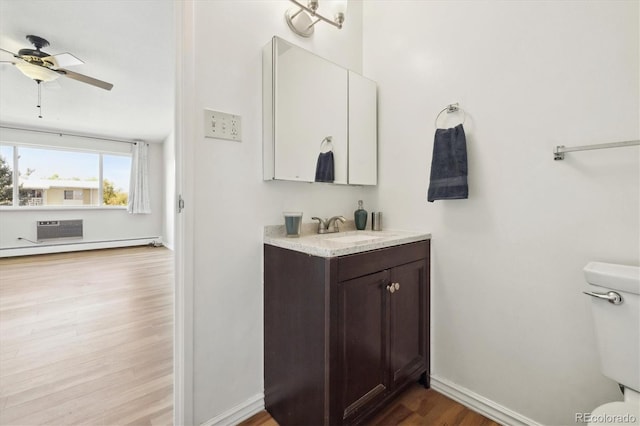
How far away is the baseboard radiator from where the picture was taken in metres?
4.89

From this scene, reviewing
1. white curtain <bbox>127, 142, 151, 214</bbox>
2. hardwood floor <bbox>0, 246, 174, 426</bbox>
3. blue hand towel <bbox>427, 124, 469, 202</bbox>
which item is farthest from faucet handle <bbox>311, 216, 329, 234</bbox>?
white curtain <bbox>127, 142, 151, 214</bbox>

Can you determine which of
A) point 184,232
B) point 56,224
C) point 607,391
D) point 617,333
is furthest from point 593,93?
point 56,224

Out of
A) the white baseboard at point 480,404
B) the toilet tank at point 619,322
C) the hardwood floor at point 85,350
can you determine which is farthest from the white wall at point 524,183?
the hardwood floor at point 85,350

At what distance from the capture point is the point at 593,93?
103 cm

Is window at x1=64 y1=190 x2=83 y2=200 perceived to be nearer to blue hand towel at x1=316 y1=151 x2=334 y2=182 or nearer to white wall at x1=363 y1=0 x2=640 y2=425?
blue hand towel at x1=316 y1=151 x2=334 y2=182

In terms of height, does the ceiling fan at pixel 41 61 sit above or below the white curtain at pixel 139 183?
above

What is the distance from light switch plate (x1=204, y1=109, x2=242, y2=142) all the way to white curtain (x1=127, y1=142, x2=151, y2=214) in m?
5.54

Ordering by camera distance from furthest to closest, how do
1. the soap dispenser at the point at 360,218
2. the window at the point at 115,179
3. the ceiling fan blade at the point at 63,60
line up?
the window at the point at 115,179 → the ceiling fan blade at the point at 63,60 → the soap dispenser at the point at 360,218

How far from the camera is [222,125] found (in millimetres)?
1209

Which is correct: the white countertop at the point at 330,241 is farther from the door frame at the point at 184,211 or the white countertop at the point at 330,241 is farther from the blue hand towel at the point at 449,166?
the door frame at the point at 184,211

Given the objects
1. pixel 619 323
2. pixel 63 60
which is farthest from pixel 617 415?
pixel 63 60

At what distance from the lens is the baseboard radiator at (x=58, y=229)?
489cm

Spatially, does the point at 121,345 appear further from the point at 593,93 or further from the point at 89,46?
the point at 593,93

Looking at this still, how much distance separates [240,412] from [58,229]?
5.84 meters
